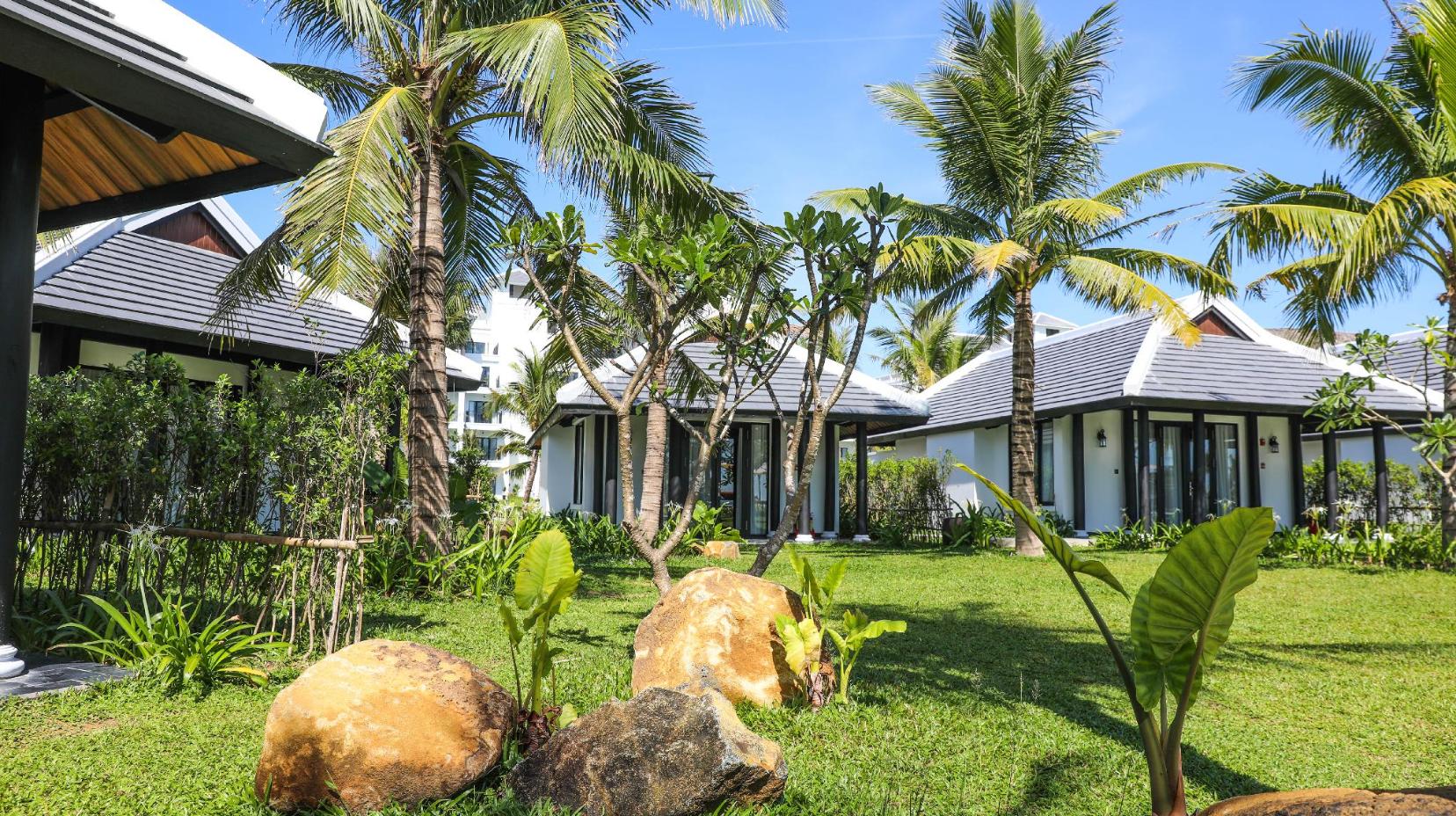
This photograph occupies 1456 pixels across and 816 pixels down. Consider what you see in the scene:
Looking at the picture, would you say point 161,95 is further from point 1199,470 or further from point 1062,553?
point 1199,470

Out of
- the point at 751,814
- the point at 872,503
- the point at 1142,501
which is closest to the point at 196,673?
the point at 751,814

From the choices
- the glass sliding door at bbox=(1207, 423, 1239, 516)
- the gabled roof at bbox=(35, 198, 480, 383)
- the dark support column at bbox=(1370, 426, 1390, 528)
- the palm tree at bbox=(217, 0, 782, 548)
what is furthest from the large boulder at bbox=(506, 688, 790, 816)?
the dark support column at bbox=(1370, 426, 1390, 528)

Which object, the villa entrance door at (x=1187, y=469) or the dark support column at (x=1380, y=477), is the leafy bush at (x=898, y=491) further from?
the dark support column at (x=1380, y=477)

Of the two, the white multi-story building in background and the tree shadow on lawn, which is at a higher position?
the white multi-story building in background

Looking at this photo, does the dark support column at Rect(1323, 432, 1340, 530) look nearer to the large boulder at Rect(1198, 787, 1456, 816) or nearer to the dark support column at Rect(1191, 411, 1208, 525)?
the dark support column at Rect(1191, 411, 1208, 525)

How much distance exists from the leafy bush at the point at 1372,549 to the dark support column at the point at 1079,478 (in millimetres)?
4074

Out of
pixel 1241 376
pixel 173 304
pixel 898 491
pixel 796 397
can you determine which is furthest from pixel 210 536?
pixel 1241 376

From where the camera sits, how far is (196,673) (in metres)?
5.19

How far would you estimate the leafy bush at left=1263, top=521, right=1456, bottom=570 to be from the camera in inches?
507

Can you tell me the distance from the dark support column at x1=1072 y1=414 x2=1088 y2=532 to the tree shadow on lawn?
36.3ft

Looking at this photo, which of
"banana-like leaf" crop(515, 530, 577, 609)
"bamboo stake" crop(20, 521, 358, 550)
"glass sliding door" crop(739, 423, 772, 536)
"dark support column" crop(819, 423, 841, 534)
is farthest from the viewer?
"dark support column" crop(819, 423, 841, 534)

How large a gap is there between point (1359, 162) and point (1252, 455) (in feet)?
24.7

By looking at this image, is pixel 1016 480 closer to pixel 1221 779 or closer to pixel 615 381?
pixel 615 381

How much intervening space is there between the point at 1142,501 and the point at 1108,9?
9324 millimetres
